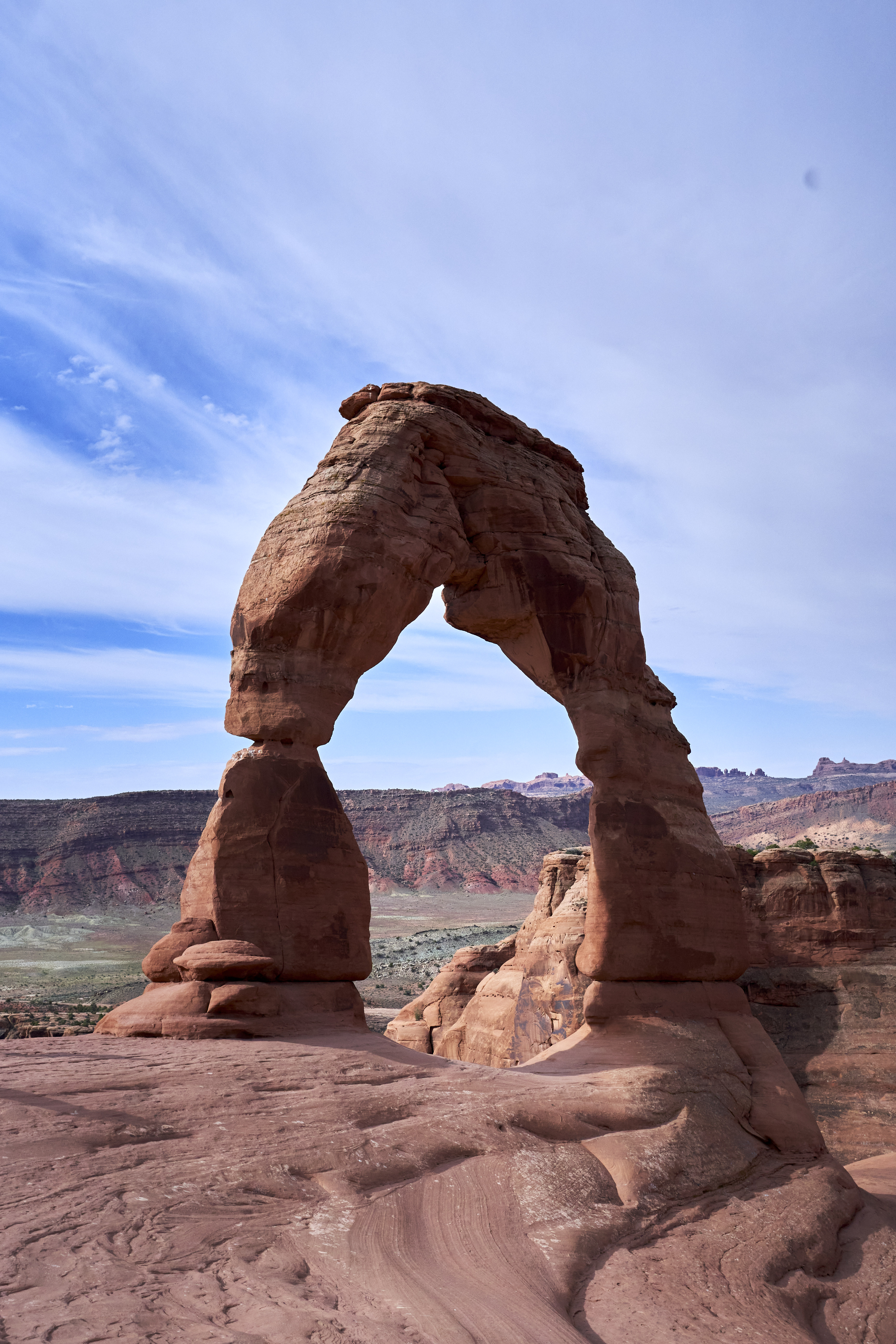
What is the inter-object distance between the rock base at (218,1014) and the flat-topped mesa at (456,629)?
49cm

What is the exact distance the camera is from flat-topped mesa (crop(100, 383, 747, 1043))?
31.7ft

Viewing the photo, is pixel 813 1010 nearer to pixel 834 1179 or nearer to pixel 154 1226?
pixel 834 1179

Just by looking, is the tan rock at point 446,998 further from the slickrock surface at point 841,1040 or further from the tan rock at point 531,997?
the slickrock surface at point 841,1040

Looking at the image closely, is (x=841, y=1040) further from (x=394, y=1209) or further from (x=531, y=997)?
(x=394, y=1209)

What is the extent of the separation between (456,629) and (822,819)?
368ft

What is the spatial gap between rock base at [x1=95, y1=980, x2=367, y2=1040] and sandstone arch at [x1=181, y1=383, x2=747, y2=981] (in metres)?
0.50

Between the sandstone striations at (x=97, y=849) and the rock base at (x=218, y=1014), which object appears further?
the sandstone striations at (x=97, y=849)

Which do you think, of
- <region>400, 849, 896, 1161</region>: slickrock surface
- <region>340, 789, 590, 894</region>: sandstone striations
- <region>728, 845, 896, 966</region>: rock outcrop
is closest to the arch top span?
<region>400, 849, 896, 1161</region>: slickrock surface

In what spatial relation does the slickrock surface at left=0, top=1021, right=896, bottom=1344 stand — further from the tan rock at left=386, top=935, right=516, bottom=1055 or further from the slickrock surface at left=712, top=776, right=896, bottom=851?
the slickrock surface at left=712, top=776, right=896, bottom=851

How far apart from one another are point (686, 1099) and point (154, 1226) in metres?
6.38

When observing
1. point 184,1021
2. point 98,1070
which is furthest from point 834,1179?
point 98,1070

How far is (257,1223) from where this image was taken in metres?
5.29

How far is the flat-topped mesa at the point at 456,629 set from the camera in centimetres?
966

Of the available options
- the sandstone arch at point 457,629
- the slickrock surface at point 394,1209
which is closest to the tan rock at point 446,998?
the sandstone arch at point 457,629
